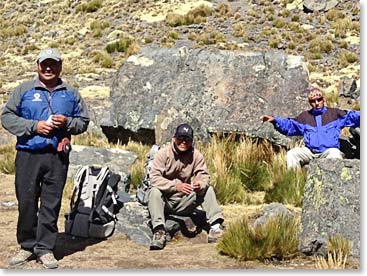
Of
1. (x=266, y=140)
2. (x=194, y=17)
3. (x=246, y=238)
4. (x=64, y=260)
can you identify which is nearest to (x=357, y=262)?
(x=246, y=238)

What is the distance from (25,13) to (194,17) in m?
9.24

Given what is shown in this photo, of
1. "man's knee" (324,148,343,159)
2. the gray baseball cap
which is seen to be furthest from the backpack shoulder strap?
"man's knee" (324,148,343,159)

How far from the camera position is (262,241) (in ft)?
18.9

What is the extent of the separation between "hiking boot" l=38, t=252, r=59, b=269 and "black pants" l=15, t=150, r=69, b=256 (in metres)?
0.04

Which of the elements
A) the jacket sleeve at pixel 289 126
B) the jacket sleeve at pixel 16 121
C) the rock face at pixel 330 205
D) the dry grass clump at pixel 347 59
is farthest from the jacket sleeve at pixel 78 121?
the dry grass clump at pixel 347 59

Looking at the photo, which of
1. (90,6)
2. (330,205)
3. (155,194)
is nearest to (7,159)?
(155,194)

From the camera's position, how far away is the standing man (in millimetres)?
5605

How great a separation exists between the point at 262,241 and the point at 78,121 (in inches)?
70.7

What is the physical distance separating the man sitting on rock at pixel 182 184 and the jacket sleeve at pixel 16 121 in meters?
1.56

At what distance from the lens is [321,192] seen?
576 centimetres

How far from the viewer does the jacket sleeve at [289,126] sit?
860cm

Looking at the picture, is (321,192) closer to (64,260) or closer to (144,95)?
(64,260)

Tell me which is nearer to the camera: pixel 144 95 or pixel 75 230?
pixel 75 230

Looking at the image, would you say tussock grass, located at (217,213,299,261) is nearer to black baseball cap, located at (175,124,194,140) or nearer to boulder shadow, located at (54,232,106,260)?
black baseball cap, located at (175,124,194,140)
